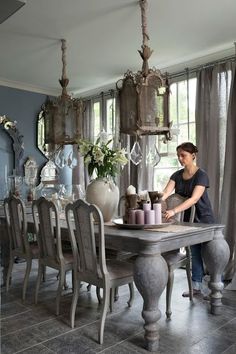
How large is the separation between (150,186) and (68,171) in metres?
1.92

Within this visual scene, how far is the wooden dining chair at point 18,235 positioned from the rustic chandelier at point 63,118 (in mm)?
842

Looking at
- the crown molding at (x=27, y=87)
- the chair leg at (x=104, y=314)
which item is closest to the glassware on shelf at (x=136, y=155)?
the crown molding at (x=27, y=87)

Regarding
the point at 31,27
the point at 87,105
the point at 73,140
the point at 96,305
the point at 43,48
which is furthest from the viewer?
the point at 87,105

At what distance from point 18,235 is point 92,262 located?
4.29ft

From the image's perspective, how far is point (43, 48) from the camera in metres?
3.93

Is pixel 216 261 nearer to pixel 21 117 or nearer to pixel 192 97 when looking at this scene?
pixel 192 97

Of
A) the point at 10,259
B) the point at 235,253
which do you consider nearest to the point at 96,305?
the point at 10,259

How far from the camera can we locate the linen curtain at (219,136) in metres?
3.79

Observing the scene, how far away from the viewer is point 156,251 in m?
2.21

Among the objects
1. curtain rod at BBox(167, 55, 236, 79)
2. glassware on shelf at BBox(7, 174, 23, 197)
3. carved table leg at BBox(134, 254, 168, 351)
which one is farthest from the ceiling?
carved table leg at BBox(134, 254, 168, 351)

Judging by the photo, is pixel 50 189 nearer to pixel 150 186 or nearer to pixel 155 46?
pixel 150 186

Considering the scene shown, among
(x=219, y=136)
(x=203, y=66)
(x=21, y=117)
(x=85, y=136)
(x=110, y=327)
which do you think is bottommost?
(x=110, y=327)

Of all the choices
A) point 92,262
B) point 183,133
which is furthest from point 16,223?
point 183,133

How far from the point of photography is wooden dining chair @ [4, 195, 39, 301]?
3279 mm
